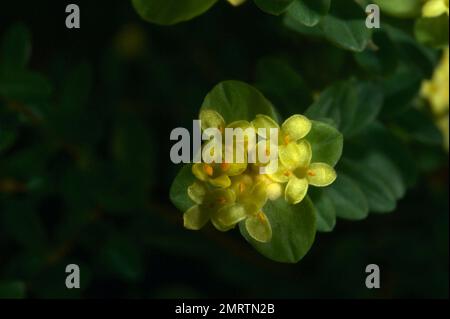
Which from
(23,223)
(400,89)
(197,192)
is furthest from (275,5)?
(23,223)

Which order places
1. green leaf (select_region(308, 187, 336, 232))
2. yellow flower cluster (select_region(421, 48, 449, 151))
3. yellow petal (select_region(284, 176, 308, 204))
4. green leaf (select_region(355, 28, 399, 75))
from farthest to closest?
yellow flower cluster (select_region(421, 48, 449, 151))
green leaf (select_region(355, 28, 399, 75))
green leaf (select_region(308, 187, 336, 232))
yellow petal (select_region(284, 176, 308, 204))

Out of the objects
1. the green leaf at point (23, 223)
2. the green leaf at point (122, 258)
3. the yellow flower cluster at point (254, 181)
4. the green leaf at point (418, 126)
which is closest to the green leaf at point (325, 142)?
the yellow flower cluster at point (254, 181)

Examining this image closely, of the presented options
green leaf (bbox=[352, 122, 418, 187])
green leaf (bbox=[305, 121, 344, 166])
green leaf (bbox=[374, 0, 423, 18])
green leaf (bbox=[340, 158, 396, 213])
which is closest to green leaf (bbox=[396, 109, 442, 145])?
green leaf (bbox=[352, 122, 418, 187])

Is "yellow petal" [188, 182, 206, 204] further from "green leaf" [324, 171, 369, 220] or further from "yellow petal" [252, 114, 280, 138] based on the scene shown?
"green leaf" [324, 171, 369, 220]

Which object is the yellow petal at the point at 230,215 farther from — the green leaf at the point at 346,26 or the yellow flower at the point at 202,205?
the green leaf at the point at 346,26

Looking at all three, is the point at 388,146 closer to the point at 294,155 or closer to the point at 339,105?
the point at 339,105
